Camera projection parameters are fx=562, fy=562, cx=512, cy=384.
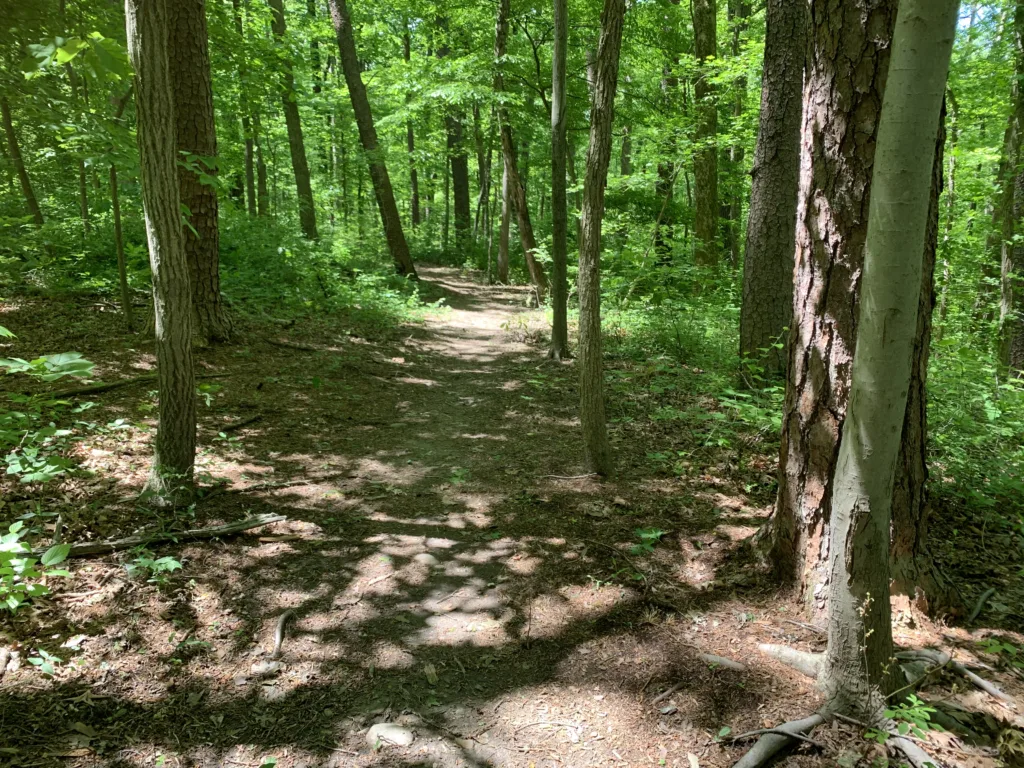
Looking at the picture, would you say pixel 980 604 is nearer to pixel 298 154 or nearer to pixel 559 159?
pixel 559 159

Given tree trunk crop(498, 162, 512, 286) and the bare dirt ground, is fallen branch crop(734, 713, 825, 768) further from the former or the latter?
tree trunk crop(498, 162, 512, 286)

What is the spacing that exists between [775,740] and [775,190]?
511 cm

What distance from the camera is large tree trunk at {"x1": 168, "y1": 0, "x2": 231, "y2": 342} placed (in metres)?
6.36

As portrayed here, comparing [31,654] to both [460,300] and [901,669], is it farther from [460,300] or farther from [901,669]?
[460,300]

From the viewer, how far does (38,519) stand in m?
3.29

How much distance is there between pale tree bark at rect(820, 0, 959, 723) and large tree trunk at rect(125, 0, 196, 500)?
3774 millimetres

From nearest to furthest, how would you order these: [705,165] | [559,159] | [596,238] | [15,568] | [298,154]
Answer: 1. [15,568]
2. [596,238]
3. [559,159]
4. [705,165]
5. [298,154]

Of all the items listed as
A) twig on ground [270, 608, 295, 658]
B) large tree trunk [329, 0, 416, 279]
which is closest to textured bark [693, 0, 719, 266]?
large tree trunk [329, 0, 416, 279]

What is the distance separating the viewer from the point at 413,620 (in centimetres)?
331

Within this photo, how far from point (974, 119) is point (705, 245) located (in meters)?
8.58

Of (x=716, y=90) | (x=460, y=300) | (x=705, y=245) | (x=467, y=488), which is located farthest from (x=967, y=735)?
(x=460, y=300)

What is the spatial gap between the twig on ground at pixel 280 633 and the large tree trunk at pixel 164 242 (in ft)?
4.25

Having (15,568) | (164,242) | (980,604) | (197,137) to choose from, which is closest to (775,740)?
(980,604)

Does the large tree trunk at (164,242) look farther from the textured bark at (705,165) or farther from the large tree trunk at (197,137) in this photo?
the textured bark at (705,165)
